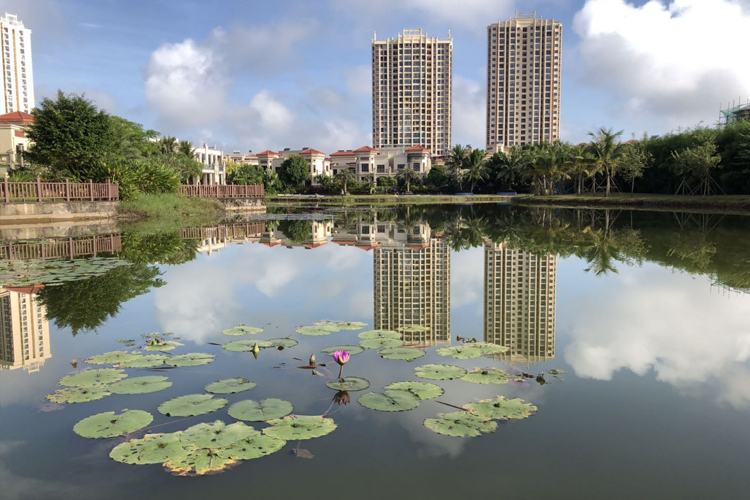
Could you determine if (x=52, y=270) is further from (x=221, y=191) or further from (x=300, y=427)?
(x=221, y=191)

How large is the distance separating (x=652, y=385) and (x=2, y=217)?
23127mm

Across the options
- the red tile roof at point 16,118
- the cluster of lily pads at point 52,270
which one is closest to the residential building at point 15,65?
the red tile roof at point 16,118

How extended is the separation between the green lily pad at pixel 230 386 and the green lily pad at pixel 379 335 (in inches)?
63.7

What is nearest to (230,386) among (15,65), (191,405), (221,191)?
(191,405)

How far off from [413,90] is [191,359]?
11966cm

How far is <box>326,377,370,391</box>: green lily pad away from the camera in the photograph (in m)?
4.43

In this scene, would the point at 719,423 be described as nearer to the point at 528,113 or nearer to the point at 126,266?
the point at 126,266

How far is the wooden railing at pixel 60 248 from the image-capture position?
41.2 feet

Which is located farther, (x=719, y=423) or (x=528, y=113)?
(x=528, y=113)

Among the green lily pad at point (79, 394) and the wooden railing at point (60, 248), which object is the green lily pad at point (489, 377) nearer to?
the green lily pad at point (79, 394)

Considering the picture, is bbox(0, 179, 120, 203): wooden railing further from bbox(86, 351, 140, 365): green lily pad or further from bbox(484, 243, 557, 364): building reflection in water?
bbox(86, 351, 140, 365): green lily pad

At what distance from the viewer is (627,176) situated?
47.3m

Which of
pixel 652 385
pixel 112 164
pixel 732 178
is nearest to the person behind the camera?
pixel 652 385

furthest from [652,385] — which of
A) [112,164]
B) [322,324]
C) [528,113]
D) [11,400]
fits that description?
[528,113]
